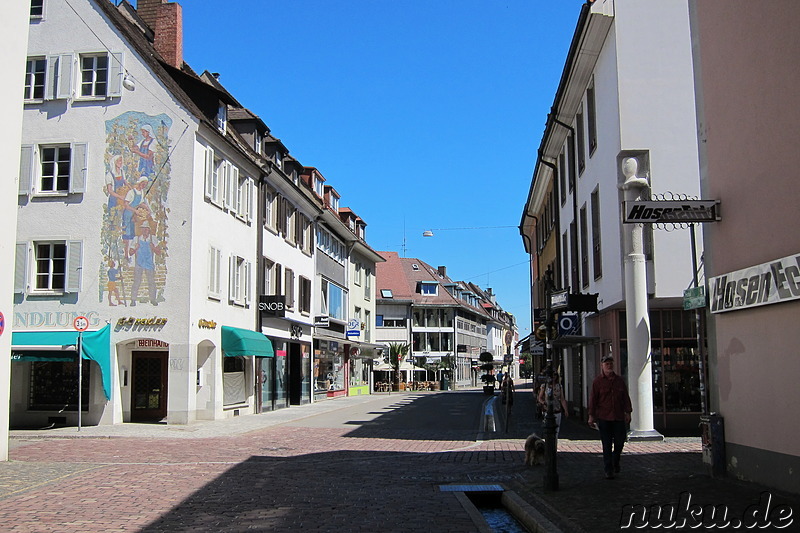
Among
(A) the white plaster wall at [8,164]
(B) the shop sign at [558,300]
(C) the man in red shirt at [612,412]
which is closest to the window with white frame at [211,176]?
(A) the white plaster wall at [8,164]

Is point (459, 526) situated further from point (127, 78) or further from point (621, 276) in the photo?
point (127, 78)

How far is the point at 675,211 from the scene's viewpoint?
1147 cm

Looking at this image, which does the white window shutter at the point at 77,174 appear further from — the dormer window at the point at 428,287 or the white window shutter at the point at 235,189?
the dormer window at the point at 428,287

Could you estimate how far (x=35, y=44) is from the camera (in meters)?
24.9

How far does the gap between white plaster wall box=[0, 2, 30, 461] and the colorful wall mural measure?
9.51m

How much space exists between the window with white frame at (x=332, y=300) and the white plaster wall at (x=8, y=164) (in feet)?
88.1

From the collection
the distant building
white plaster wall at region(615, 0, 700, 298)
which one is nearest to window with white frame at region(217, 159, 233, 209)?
white plaster wall at region(615, 0, 700, 298)

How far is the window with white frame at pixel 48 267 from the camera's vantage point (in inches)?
955

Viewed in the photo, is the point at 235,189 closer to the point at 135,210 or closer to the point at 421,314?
the point at 135,210

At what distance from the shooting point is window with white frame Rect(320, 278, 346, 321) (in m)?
41.8

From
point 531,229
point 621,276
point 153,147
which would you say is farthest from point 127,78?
point 531,229

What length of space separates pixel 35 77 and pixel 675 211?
69.7ft

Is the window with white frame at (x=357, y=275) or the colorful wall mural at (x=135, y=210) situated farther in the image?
the window with white frame at (x=357, y=275)

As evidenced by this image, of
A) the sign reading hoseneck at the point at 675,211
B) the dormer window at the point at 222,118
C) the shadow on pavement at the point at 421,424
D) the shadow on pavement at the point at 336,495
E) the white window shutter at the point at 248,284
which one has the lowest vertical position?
the shadow on pavement at the point at 421,424
